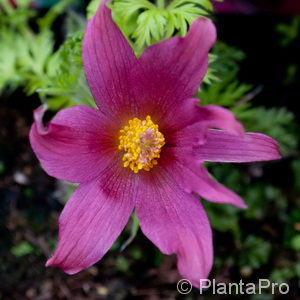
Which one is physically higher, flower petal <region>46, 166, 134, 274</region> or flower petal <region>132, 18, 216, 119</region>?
flower petal <region>132, 18, 216, 119</region>

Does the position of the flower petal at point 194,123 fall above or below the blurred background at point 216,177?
above

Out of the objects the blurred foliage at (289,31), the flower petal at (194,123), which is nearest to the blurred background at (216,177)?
the blurred foliage at (289,31)

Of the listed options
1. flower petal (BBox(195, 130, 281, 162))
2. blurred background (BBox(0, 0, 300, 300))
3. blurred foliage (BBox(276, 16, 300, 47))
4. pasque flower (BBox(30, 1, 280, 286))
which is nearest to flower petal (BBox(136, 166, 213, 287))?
pasque flower (BBox(30, 1, 280, 286))

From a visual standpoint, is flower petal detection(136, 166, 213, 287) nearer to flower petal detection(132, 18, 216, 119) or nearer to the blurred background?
flower petal detection(132, 18, 216, 119)

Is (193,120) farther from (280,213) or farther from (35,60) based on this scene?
(280,213)

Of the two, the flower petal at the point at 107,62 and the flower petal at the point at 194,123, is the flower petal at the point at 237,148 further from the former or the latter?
the flower petal at the point at 107,62
